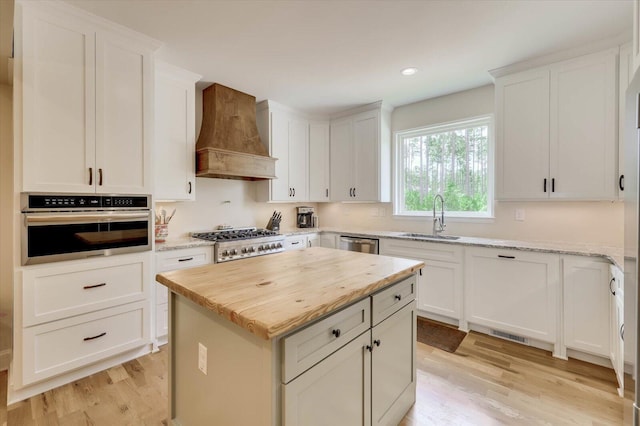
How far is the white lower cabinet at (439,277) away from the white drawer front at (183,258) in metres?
→ 2.14

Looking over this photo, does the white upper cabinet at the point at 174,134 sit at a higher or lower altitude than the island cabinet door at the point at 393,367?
higher

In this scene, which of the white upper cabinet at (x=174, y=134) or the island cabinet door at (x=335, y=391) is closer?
the island cabinet door at (x=335, y=391)

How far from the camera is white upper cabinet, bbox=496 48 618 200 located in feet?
7.80

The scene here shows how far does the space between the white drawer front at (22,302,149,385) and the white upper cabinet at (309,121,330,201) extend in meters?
2.68

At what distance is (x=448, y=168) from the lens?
368 cm

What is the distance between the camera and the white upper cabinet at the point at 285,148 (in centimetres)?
388

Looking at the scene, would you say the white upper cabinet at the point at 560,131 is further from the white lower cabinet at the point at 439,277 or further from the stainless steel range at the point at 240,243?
the stainless steel range at the point at 240,243

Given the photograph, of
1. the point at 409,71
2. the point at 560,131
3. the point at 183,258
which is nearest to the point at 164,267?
the point at 183,258

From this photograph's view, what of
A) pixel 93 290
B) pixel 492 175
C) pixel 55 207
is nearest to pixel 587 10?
Answer: pixel 492 175

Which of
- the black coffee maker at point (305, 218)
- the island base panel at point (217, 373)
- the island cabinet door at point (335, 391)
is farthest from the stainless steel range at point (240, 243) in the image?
the island cabinet door at point (335, 391)

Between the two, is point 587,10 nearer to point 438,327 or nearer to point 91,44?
point 438,327

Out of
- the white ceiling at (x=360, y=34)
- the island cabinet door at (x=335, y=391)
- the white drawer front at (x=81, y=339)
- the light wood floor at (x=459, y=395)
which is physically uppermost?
the white ceiling at (x=360, y=34)

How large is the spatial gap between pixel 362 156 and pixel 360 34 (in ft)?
6.21

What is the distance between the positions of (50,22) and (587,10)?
12.1 ft
